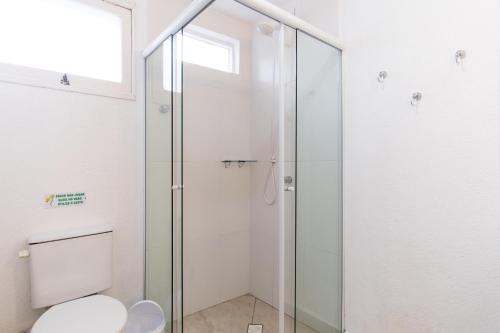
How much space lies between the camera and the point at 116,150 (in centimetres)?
173

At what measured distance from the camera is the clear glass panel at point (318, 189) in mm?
1523

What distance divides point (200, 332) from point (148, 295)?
436mm

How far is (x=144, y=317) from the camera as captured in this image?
174 centimetres

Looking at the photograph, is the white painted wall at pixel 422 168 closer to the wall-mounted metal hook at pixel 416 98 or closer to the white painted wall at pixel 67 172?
the wall-mounted metal hook at pixel 416 98

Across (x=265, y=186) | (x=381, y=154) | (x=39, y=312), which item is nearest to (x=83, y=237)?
(x=39, y=312)

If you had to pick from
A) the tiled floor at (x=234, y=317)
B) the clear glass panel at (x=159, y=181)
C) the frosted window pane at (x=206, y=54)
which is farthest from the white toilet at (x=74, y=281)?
the frosted window pane at (x=206, y=54)

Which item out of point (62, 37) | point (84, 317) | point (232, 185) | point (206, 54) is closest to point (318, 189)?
point (232, 185)

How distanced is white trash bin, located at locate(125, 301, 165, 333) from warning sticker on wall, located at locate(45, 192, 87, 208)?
0.77 meters

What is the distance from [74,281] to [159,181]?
2.33 feet

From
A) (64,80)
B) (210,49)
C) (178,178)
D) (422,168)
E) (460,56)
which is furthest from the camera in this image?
(210,49)

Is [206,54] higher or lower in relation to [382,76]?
higher

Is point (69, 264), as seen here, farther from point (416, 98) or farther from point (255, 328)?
point (416, 98)

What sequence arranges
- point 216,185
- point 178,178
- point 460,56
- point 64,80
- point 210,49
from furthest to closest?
point 216,185 < point 210,49 < point 178,178 < point 64,80 < point 460,56

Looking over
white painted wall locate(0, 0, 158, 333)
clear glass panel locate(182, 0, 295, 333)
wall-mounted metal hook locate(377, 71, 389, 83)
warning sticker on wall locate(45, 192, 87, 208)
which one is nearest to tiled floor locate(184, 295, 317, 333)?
clear glass panel locate(182, 0, 295, 333)
